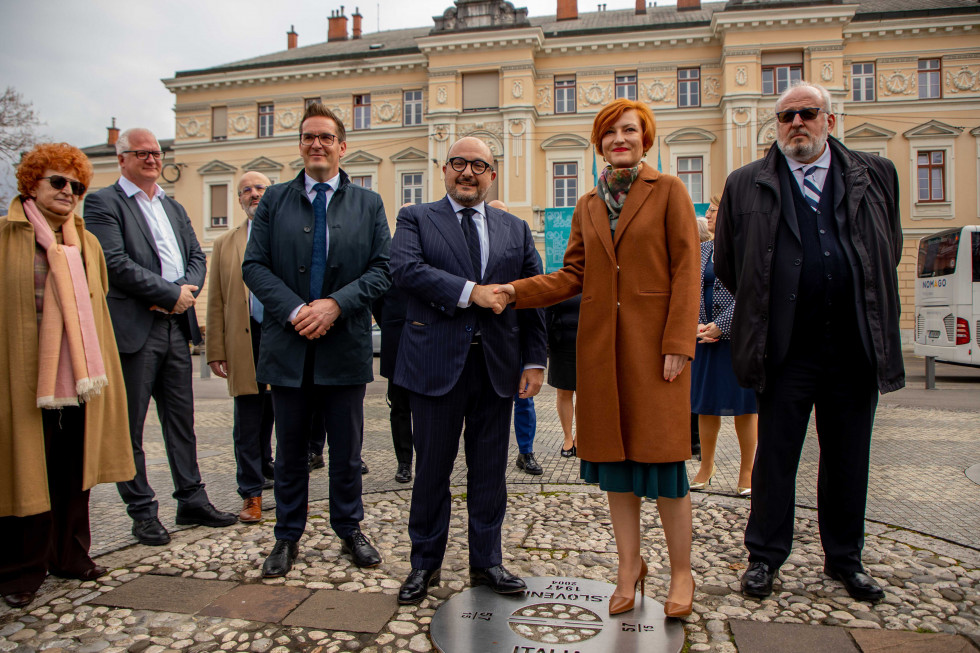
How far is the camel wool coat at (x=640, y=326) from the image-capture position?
2809mm

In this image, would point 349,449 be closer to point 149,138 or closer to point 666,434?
point 666,434

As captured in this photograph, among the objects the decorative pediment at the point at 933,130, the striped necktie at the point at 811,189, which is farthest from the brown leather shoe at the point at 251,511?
the decorative pediment at the point at 933,130

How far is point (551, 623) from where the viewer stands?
283 centimetres

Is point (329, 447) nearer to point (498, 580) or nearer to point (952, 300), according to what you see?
point (498, 580)

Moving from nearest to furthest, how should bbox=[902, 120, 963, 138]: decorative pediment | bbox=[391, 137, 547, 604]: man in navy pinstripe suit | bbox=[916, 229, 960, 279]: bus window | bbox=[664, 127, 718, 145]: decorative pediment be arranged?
bbox=[391, 137, 547, 604]: man in navy pinstripe suit, bbox=[916, 229, 960, 279]: bus window, bbox=[902, 120, 963, 138]: decorative pediment, bbox=[664, 127, 718, 145]: decorative pediment

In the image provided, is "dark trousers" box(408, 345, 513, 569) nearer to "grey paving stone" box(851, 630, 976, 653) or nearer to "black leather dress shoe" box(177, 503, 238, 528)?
"grey paving stone" box(851, 630, 976, 653)

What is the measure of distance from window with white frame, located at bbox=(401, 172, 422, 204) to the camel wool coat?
28.6m

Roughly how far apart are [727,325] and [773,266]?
1620mm

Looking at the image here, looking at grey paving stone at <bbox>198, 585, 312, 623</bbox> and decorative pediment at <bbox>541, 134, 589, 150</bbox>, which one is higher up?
decorative pediment at <bbox>541, 134, 589, 150</bbox>

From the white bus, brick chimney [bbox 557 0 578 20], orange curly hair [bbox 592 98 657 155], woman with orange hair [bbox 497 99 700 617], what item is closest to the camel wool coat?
woman with orange hair [bbox 497 99 700 617]

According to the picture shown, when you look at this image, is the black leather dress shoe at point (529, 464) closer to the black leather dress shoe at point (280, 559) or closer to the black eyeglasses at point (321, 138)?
the black leather dress shoe at point (280, 559)

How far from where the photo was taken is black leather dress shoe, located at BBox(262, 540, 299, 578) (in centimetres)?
333

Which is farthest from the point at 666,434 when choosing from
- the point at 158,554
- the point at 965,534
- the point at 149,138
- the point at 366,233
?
the point at 149,138

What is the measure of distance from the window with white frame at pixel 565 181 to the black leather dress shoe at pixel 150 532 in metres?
26.7
